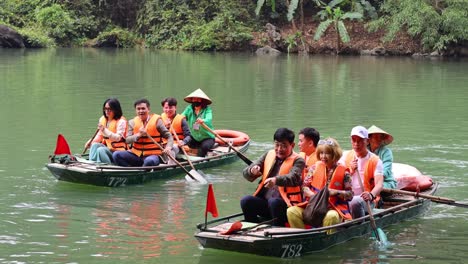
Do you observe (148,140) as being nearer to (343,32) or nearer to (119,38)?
(343,32)

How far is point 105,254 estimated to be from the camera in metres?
6.80

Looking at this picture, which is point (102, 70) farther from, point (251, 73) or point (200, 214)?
A: point (200, 214)

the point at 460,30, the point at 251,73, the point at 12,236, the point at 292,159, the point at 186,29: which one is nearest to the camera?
the point at 292,159

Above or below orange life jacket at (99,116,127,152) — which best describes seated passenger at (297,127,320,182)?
above

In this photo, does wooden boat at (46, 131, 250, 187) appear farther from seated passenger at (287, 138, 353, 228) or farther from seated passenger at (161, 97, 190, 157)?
seated passenger at (287, 138, 353, 228)

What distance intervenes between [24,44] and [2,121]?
24.1 metres

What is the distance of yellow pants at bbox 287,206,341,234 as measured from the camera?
6523 millimetres

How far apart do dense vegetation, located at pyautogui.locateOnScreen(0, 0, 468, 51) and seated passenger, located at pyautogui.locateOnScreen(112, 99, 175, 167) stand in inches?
941

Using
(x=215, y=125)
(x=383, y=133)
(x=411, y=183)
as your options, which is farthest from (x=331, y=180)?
(x=215, y=125)

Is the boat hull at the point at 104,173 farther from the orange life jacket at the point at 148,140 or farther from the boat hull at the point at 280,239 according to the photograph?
the boat hull at the point at 280,239

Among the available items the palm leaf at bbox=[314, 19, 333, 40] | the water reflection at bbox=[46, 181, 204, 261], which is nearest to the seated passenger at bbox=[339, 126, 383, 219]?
the water reflection at bbox=[46, 181, 204, 261]

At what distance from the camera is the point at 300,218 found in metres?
6.54

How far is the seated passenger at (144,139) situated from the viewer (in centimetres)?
953

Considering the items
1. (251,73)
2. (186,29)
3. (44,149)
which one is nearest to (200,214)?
(44,149)
